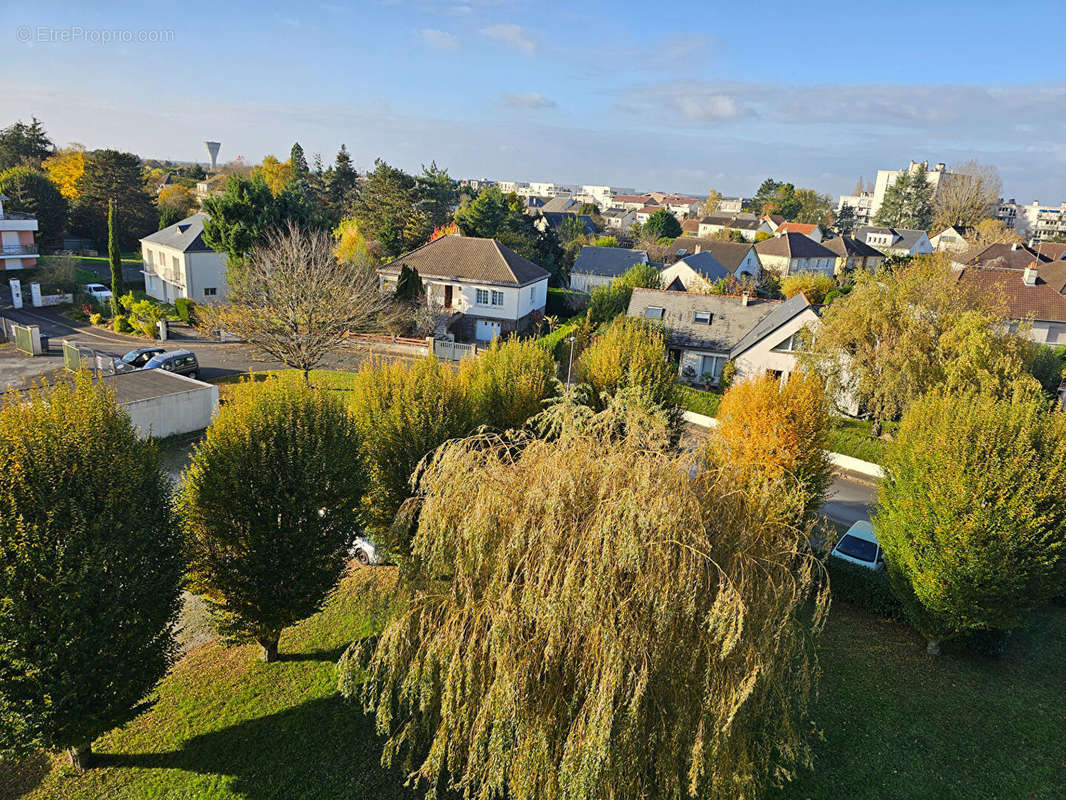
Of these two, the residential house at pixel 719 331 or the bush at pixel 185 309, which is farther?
the bush at pixel 185 309

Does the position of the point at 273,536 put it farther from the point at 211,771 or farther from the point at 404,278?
the point at 404,278

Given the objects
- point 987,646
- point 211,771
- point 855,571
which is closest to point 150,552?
point 211,771

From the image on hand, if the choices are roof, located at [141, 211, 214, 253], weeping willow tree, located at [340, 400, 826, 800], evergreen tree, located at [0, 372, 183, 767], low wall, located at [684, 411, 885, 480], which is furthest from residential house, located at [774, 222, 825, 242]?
evergreen tree, located at [0, 372, 183, 767]

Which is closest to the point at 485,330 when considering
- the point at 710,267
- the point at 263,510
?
the point at 710,267

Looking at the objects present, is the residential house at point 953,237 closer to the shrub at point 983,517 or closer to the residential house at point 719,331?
the residential house at point 719,331

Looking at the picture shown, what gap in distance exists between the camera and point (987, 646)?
17.5 m

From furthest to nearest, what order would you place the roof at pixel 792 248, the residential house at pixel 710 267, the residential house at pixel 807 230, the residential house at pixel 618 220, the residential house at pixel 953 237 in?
the residential house at pixel 618 220
the residential house at pixel 807 230
the residential house at pixel 953 237
the roof at pixel 792 248
the residential house at pixel 710 267

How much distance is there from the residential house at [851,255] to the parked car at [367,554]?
75.9 metres

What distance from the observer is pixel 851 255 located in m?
84.2

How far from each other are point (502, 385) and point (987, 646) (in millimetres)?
16232

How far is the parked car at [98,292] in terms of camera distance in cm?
5088

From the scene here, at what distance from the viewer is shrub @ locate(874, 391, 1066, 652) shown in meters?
15.4

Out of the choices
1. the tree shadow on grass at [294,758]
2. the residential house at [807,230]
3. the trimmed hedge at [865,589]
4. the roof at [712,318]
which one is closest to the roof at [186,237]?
the roof at [712,318]

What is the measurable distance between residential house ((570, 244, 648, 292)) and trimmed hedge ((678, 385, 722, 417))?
3124 centimetres
